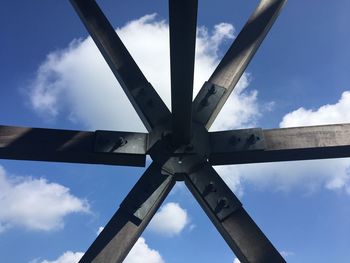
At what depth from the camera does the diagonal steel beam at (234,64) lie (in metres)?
2.49

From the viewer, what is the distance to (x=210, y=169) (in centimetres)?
232

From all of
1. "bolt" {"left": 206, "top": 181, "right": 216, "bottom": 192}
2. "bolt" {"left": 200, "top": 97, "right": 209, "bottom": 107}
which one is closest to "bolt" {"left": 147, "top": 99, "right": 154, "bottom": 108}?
"bolt" {"left": 200, "top": 97, "right": 209, "bottom": 107}

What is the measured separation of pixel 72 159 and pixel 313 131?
135 centimetres

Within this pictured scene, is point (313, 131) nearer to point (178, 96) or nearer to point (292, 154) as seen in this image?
point (292, 154)

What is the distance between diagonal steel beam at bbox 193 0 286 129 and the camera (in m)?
2.49

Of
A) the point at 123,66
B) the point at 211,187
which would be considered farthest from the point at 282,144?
the point at 123,66

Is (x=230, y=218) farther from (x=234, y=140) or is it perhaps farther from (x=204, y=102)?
(x=204, y=102)

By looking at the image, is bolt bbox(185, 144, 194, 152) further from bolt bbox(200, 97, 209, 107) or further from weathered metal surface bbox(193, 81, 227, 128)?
bolt bbox(200, 97, 209, 107)

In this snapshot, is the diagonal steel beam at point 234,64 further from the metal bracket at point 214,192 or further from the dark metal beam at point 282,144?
the metal bracket at point 214,192

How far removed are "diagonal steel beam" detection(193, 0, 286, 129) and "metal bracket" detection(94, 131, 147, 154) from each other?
13.7 inches

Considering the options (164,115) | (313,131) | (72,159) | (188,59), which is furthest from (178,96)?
(313,131)

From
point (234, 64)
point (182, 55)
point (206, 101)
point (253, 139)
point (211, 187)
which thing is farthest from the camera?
point (234, 64)

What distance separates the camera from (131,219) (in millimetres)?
2150

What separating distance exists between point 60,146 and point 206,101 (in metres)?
0.86
